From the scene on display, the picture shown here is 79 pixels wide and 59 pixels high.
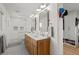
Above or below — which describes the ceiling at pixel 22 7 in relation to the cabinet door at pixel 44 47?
above

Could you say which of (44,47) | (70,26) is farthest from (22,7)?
(70,26)

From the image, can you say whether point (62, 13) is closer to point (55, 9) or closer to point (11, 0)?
point (55, 9)

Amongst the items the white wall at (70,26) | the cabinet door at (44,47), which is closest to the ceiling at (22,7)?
the cabinet door at (44,47)

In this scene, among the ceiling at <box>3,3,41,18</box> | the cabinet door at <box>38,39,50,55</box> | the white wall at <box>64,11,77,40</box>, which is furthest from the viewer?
the white wall at <box>64,11,77,40</box>

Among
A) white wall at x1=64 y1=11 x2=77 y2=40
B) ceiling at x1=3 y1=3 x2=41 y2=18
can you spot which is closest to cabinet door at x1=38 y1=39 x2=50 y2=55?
ceiling at x1=3 y1=3 x2=41 y2=18

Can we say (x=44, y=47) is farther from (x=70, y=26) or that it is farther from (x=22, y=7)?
(x=70, y=26)

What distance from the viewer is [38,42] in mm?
3916

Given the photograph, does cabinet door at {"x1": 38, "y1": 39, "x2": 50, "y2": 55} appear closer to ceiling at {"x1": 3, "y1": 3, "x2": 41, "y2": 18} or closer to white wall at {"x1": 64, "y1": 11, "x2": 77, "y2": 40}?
ceiling at {"x1": 3, "y1": 3, "x2": 41, "y2": 18}

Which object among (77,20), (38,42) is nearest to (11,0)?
(38,42)

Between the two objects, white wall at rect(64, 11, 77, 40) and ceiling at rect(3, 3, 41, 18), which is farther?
white wall at rect(64, 11, 77, 40)

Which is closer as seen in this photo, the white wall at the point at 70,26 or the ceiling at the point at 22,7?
the ceiling at the point at 22,7

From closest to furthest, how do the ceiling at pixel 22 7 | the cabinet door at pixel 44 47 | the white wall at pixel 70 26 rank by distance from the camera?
the cabinet door at pixel 44 47
the ceiling at pixel 22 7
the white wall at pixel 70 26

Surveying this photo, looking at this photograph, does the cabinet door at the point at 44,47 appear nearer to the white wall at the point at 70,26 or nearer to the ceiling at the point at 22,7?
the ceiling at the point at 22,7

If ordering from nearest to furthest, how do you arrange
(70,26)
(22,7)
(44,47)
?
(44,47) < (22,7) < (70,26)
